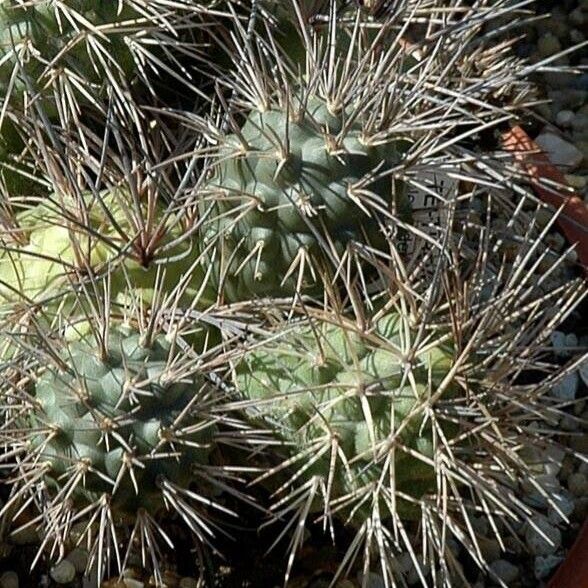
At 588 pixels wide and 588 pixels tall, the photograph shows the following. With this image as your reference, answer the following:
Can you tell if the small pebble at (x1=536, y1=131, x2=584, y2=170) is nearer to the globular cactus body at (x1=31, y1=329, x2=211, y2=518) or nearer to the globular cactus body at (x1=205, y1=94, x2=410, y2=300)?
the globular cactus body at (x1=205, y1=94, x2=410, y2=300)

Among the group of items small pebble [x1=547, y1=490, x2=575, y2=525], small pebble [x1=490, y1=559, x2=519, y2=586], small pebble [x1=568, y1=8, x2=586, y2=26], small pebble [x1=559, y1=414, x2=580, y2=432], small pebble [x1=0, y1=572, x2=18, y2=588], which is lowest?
small pebble [x1=0, y1=572, x2=18, y2=588]

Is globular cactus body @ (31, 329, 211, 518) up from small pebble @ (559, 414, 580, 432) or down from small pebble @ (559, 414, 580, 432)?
up

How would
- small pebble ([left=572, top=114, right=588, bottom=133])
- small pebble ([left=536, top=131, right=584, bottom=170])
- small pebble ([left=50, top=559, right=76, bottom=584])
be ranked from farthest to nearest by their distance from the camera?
1. small pebble ([left=572, top=114, right=588, bottom=133])
2. small pebble ([left=536, top=131, right=584, bottom=170])
3. small pebble ([left=50, top=559, right=76, bottom=584])

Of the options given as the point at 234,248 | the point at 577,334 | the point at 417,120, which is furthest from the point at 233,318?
the point at 577,334

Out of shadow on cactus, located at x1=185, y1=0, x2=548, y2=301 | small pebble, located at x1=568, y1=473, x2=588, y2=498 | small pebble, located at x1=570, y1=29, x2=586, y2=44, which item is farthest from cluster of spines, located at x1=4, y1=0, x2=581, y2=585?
small pebble, located at x1=570, y1=29, x2=586, y2=44

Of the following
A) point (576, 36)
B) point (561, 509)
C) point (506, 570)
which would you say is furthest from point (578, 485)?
point (576, 36)

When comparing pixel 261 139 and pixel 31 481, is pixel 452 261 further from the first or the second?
pixel 31 481

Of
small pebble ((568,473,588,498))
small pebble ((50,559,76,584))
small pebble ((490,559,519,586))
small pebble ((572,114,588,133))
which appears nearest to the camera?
small pebble ((50,559,76,584))
